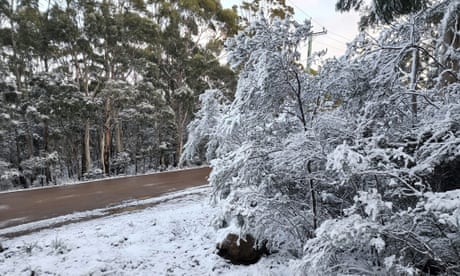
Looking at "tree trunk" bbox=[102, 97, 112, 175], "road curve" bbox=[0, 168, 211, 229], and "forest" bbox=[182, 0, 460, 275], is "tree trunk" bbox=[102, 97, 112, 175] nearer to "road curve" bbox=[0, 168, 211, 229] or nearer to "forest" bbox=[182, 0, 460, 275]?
"road curve" bbox=[0, 168, 211, 229]

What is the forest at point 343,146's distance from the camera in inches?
76.4

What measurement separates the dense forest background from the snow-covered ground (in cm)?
886

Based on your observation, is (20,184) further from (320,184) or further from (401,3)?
(401,3)

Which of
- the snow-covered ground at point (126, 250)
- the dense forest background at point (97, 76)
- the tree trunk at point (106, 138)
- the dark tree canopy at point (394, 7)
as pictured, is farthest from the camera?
the tree trunk at point (106, 138)

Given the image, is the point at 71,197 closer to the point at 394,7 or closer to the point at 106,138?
the point at 106,138

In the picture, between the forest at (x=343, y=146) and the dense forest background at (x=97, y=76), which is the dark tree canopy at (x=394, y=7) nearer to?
the forest at (x=343, y=146)

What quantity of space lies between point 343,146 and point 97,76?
49.8 feet

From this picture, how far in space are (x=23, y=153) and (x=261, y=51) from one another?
17.1 meters

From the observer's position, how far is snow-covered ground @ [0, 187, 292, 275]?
3611 mm

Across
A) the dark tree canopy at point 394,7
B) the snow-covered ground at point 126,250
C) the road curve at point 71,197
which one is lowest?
the road curve at point 71,197

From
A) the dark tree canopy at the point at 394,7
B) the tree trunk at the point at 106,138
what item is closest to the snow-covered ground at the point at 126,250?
the dark tree canopy at the point at 394,7

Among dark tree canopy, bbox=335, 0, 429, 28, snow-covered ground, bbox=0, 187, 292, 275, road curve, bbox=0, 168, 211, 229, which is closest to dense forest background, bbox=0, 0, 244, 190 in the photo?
road curve, bbox=0, 168, 211, 229

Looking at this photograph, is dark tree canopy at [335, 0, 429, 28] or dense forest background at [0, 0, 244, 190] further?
dense forest background at [0, 0, 244, 190]

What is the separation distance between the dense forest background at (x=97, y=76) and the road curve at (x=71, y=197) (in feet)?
12.8
